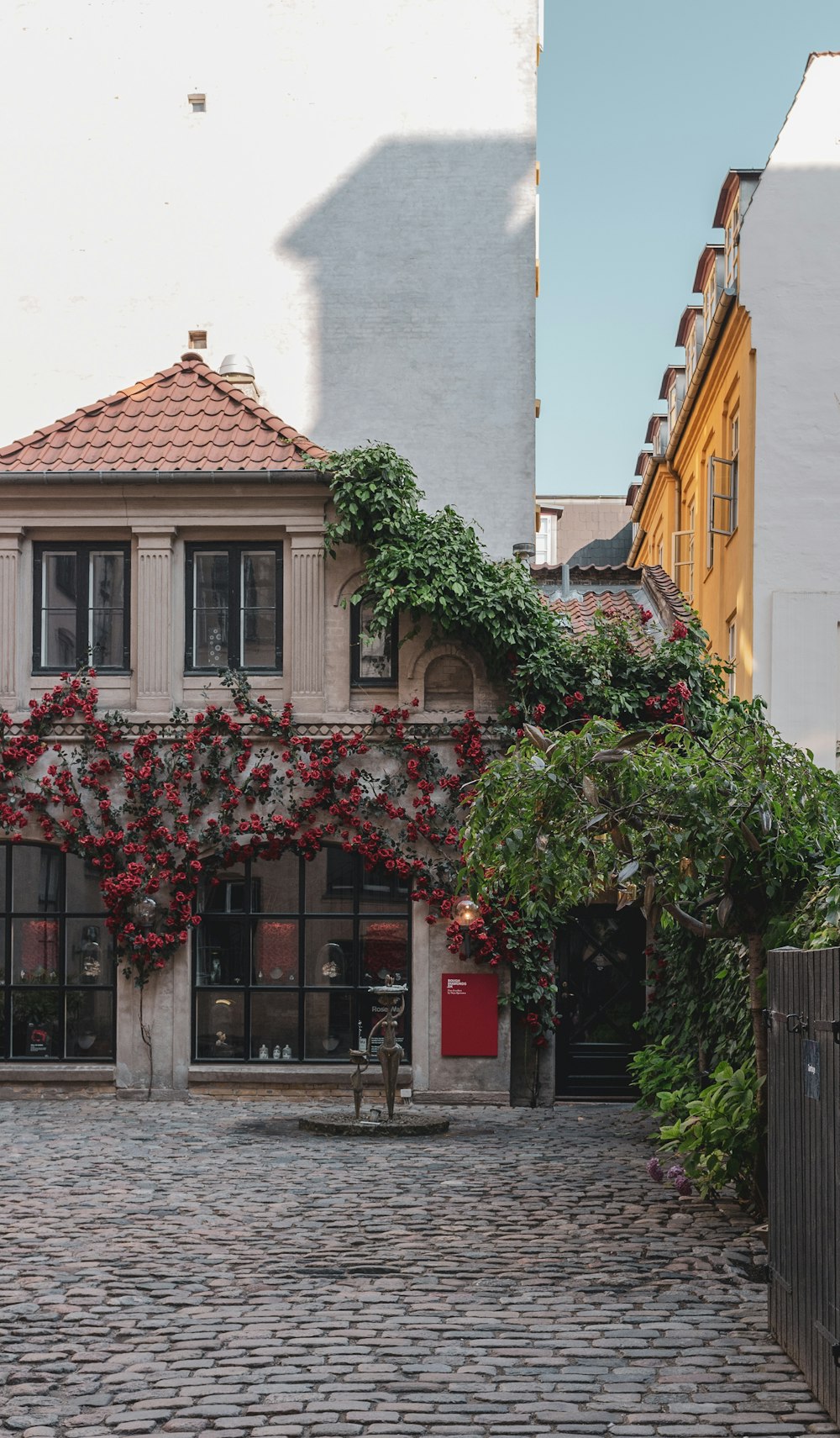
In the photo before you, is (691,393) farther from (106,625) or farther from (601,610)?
(106,625)

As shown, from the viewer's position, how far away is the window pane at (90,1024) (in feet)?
60.2

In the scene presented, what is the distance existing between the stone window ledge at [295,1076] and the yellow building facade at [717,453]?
6863 millimetres

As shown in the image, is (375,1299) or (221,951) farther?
(221,951)

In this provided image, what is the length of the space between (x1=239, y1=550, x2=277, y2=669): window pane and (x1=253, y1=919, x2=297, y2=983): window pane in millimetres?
2873

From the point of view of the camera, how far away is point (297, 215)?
2453 cm

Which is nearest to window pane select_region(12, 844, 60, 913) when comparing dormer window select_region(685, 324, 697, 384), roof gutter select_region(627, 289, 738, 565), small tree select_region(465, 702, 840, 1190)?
small tree select_region(465, 702, 840, 1190)

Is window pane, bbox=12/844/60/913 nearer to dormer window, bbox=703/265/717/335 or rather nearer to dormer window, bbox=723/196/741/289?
dormer window, bbox=723/196/741/289

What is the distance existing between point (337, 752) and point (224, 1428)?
1200 cm

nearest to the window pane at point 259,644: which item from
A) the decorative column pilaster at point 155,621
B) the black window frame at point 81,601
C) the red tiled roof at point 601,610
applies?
the decorative column pilaster at point 155,621

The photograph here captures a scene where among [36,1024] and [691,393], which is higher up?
[691,393]

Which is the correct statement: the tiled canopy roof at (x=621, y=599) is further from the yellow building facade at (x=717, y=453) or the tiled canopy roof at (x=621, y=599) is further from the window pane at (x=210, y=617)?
the window pane at (x=210, y=617)

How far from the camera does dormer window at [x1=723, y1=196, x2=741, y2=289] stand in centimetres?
2148

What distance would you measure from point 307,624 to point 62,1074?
562 centimetres

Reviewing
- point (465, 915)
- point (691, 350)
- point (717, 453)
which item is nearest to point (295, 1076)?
point (465, 915)
